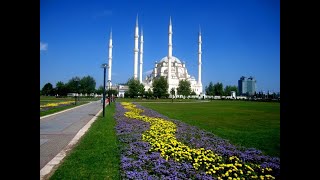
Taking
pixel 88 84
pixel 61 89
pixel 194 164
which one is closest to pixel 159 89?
pixel 88 84

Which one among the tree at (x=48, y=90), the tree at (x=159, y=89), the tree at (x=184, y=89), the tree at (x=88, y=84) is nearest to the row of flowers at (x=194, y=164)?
the tree at (x=159, y=89)

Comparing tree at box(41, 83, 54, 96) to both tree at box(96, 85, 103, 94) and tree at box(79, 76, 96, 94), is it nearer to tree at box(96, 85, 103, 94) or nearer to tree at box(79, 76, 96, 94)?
tree at box(96, 85, 103, 94)

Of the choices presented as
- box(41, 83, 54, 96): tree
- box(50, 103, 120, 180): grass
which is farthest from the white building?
box(50, 103, 120, 180): grass

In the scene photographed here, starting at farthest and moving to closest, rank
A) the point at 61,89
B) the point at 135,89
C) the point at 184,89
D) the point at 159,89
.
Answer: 1. the point at 184,89
2. the point at 61,89
3. the point at 159,89
4. the point at 135,89

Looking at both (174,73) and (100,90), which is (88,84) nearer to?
(100,90)

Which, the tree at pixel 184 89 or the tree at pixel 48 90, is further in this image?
the tree at pixel 48 90

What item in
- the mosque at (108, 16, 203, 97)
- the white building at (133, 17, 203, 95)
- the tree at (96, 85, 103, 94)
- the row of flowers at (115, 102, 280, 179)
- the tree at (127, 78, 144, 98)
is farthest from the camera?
the white building at (133, 17, 203, 95)

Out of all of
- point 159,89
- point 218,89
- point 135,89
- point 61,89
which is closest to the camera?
point 135,89

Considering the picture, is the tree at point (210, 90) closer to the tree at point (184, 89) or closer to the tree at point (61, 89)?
the tree at point (184, 89)
